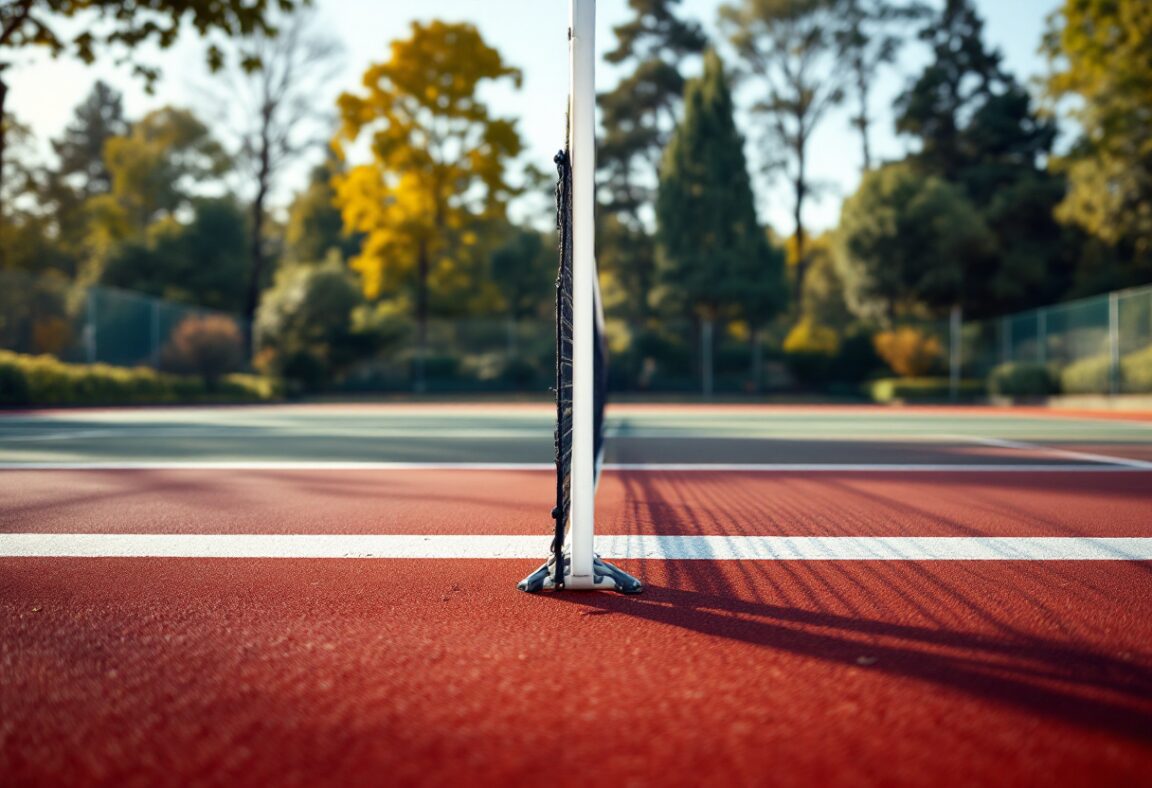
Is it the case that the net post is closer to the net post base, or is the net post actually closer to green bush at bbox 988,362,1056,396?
the net post base

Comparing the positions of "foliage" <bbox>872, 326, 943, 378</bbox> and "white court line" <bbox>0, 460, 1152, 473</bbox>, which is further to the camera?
"foliage" <bbox>872, 326, 943, 378</bbox>

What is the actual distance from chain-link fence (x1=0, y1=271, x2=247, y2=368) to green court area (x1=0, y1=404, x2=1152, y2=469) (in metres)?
7.43

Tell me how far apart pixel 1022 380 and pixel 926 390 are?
2771 millimetres

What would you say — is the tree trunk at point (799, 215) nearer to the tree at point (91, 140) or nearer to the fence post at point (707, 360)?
the fence post at point (707, 360)

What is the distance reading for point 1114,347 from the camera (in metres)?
19.2

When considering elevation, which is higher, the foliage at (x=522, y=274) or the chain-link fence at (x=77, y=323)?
the foliage at (x=522, y=274)

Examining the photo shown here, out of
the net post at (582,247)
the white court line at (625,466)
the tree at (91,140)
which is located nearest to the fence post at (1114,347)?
the white court line at (625,466)

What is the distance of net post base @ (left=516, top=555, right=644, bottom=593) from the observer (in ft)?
9.25

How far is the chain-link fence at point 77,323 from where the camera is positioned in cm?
1973

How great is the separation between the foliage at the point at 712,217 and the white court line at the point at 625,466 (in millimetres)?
22134

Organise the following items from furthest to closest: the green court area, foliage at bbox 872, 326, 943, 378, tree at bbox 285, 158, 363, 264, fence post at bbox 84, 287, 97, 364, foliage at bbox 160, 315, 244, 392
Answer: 1. tree at bbox 285, 158, 363, 264
2. foliage at bbox 872, 326, 943, 378
3. foliage at bbox 160, 315, 244, 392
4. fence post at bbox 84, 287, 97, 364
5. the green court area

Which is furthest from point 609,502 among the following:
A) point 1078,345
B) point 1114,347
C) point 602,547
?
point 1078,345

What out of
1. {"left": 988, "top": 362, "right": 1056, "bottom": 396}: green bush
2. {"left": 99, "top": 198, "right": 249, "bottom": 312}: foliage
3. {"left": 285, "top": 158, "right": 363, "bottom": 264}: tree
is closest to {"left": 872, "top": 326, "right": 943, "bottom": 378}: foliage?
{"left": 988, "top": 362, "right": 1056, "bottom": 396}: green bush

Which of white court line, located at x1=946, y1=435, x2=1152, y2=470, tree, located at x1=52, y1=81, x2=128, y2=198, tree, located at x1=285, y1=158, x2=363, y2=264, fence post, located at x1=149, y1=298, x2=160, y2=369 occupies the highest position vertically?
tree, located at x1=52, y1=81, x2=128, y2=198
